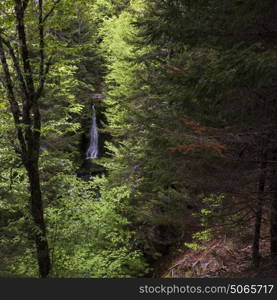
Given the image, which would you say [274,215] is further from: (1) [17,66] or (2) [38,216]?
(1) [17,66]

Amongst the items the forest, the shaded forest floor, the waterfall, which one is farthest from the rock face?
the shaded forest floor

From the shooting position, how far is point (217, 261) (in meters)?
8.44

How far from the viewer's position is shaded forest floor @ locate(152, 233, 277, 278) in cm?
608

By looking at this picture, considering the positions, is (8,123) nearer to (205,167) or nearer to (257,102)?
(205,167)

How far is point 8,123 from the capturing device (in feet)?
25.7

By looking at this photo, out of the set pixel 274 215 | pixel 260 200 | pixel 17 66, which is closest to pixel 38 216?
pixel 17 66

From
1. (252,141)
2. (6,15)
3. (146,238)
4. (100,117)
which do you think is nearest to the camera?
(252,141)

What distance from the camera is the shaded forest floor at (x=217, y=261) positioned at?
19.9 ft

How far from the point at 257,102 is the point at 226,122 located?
2.24ft

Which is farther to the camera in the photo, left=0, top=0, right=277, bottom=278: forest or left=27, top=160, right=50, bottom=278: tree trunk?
left=27, top=160, right=50, bottom=278: tree trunk

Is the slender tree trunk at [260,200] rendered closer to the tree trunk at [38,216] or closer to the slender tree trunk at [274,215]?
the slender tree trunk at [274,215]

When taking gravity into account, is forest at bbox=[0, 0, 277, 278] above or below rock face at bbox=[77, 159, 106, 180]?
below

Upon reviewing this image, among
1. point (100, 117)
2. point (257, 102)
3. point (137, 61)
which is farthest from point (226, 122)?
point (100, 117)

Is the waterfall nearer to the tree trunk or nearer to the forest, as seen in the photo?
the forest
